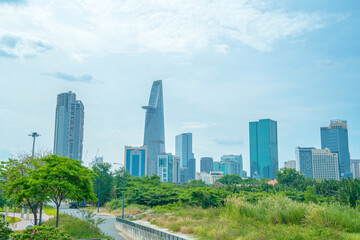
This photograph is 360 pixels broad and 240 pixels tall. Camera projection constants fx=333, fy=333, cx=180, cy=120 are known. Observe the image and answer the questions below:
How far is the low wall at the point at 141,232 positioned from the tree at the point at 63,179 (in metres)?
5.55

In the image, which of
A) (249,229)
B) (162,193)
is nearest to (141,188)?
(162,193)

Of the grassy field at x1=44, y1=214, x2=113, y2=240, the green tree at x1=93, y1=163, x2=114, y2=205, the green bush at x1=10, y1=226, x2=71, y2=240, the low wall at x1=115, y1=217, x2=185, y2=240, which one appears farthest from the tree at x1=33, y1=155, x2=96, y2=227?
the green tree at x1=93, y1=163, x2=114, y2=205

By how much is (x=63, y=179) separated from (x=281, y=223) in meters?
15.9

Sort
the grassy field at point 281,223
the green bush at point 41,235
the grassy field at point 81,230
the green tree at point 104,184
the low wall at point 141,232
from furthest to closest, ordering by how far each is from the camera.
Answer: the green tree at point 104,184, the grassy field at point 81,230, the low wall at point 141,232, the grassy field at point 281,223, the green bush at point 41,235

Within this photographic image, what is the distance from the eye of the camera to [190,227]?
25859mm

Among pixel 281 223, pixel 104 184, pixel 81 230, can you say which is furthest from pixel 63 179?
pixel 104 184

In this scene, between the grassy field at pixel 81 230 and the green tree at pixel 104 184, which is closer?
the grassy field at pixel 81 230

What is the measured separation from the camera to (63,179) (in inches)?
983

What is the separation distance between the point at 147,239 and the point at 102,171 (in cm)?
5573

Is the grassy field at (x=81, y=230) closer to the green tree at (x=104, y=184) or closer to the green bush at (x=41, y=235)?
the green bush at (x=41, y=235)

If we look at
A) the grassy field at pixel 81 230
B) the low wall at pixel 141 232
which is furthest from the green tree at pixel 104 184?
the grassy field at pixel 81 230

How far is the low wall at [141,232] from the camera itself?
24169mm

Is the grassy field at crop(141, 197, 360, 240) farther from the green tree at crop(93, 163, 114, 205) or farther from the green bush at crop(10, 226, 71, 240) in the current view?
the green tree at crop(93, 163, 114, 205)

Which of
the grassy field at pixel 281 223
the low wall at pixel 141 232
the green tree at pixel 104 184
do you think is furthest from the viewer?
the green tree at pixel 104 184
